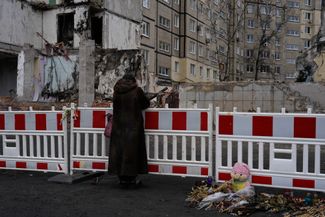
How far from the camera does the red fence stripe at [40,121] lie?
7.26 m

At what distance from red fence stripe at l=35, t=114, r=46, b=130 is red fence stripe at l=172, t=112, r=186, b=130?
91.7 inches

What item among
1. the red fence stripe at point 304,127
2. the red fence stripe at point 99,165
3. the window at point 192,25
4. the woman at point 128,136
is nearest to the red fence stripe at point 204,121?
the woman at point 128,136

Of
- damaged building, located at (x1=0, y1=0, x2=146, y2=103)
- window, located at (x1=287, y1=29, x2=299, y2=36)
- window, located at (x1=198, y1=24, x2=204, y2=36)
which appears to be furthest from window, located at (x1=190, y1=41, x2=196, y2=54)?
window, located at (x1=287, y1=29, x2=299, y2=36)

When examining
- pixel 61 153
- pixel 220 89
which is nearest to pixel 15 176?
pixel 61 153

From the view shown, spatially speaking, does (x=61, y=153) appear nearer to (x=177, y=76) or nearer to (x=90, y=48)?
(x=90, y=48)

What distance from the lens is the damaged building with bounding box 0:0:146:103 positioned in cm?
2545

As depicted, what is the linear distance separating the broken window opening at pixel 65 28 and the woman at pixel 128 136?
95.6ft

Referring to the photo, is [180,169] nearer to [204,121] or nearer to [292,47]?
[204,121]

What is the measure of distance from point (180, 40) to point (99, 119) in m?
49.2

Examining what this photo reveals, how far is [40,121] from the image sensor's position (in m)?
7.30

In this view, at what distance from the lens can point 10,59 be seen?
1358 inches

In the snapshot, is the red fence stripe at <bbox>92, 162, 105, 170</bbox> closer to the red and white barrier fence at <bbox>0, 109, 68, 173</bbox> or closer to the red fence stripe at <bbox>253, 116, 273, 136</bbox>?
the red and white barrier fence at <bbox>0, 109, 68, 173</bbox>

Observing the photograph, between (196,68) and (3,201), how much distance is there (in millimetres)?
53739

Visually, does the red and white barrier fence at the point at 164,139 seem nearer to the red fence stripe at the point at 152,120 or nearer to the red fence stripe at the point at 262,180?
the red fence stripe at the point at 152,120
